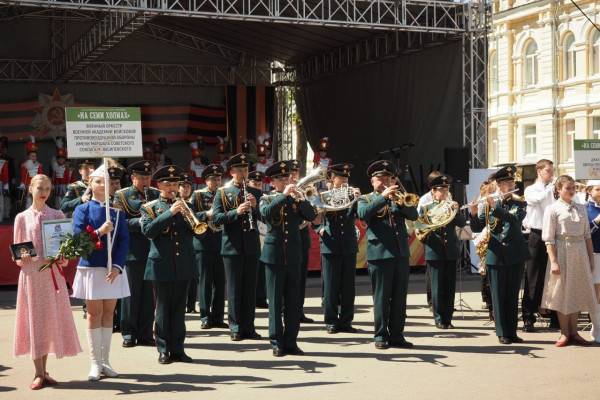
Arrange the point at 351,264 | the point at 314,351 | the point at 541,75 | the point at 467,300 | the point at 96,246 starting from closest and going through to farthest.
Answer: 1. the point at 96,246
2. the point at 314,351
3. the point at 351,264
4. the point at 467,300
5. the point at 541,75

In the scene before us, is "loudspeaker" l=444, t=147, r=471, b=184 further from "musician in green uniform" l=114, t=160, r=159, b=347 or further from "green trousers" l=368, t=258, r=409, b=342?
"musician in green uniform" l=114, t=160, r=159, b=347

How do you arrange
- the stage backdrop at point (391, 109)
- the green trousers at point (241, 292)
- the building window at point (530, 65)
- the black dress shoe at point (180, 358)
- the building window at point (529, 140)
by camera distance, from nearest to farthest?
the black dress shoe at point (180, 358)
the green trousers at point (241, 292)
the stage backdrop at point (391, 109)
the building window at point (529, 140)
the building window at point (530, 65)

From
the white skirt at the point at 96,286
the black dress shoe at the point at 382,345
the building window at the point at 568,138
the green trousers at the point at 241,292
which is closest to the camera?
the white skirt at the point at 96,286

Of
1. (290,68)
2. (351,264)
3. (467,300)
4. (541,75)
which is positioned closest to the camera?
(351,264)

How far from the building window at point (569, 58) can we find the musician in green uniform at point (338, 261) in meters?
28.4

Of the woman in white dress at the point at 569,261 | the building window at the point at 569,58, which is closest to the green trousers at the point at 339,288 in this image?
the woman in white dress at the point at 569,261

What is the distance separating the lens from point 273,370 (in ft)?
28.4

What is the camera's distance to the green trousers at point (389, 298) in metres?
9.78

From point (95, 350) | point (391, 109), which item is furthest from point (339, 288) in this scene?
point (391, 109)

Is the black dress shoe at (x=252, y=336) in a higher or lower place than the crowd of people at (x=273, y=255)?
lower

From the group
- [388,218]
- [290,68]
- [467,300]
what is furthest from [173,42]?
[388,218]

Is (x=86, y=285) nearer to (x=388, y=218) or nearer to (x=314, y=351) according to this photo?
(x=314, y=351)

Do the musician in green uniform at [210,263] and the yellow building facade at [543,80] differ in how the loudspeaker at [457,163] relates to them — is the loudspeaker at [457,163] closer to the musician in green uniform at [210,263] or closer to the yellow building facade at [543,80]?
the musician in green uniform at [210,263]

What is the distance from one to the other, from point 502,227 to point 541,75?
100 ft
